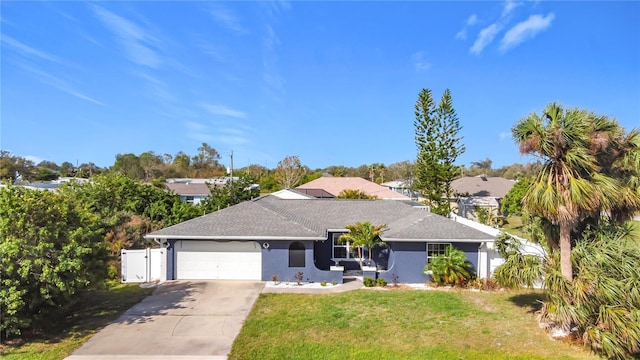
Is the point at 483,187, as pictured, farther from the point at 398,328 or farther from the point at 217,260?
the point at 398,328

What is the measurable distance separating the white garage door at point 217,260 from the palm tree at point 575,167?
1112 centimetres

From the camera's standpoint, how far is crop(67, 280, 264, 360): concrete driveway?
30.0 ft

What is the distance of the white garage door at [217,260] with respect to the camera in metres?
15.8

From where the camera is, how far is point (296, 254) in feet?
51.2

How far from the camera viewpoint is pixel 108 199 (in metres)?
20.8

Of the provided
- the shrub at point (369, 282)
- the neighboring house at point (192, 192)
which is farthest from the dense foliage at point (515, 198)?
the neighboring house at point (192, 192)

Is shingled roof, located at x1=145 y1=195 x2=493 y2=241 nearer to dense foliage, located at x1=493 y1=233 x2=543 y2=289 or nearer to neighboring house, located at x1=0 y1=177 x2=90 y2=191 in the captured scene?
dense foliage, located at x1=493 y1=233 x2=543 y2=289

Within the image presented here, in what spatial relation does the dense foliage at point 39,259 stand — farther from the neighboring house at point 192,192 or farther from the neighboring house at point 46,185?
the neighboring house at point 192,192

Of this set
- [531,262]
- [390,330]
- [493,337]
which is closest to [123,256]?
[390,330]

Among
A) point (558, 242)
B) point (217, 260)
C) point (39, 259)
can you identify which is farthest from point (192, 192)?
point (558, 242)

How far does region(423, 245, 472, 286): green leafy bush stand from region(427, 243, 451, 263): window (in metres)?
0.43

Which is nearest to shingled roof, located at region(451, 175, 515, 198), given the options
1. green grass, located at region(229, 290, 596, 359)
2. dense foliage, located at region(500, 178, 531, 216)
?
dense foliage, located at region(500, 178, 531, 216)

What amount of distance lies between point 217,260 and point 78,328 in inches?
232

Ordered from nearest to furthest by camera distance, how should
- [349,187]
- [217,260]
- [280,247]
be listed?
[280,247], [217,260], [349,187]
